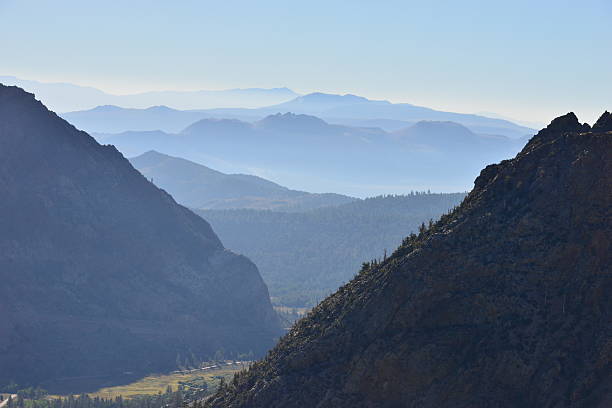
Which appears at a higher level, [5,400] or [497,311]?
[497,311]

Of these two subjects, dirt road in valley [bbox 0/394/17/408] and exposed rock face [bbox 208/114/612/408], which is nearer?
exposed rock face [bbox 208/114/612/408]

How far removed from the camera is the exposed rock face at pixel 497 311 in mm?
74812

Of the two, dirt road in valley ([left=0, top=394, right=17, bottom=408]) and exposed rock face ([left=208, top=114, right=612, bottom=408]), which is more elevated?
exposed rock face ([left=208, top=114, right=612, bottom=408])

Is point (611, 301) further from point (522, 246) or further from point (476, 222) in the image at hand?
point (476, 222)

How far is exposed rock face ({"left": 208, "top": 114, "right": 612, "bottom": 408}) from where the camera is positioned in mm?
74812

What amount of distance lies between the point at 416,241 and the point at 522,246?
1891cm

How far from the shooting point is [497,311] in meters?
79.8

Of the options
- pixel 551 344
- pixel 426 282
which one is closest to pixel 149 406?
pixel 426 282

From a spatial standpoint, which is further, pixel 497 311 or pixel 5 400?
pixel 5 400

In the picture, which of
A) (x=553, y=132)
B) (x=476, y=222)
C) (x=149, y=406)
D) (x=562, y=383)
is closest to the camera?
(x=562, y=383)

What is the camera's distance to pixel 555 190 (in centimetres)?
8556

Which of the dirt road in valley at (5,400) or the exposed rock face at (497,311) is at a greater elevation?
the exposed rock face at (497,311)

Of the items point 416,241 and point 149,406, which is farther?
point 149,406

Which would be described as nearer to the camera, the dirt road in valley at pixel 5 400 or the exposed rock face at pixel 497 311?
the exposed rock face at pixel 497 311
